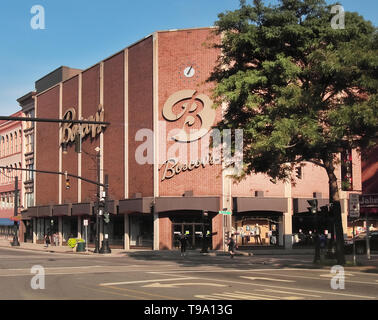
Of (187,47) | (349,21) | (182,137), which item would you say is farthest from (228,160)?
(187,47)

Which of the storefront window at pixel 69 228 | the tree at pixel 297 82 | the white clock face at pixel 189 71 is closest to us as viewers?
the tree at pixel 297 82

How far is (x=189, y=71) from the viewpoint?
147 feet

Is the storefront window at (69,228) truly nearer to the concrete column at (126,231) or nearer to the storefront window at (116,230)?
the storefront window at (116,230)

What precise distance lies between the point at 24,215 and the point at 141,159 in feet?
94.5

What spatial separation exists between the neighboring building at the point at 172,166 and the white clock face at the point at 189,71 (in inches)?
2.3

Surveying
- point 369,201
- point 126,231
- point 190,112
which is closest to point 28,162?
point 126,231

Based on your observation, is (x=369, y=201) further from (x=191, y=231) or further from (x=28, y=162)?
(x=28, y=162)

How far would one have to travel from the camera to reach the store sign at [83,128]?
5250 centimetres

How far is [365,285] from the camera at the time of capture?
1716cm

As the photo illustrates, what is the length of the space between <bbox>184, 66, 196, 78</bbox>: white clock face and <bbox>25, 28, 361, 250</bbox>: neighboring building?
2.3 inches

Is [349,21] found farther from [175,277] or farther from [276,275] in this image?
[175,277]

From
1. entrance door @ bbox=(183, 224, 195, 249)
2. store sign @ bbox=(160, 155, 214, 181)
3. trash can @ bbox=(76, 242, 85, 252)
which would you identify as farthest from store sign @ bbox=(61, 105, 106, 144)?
entrance door @ bbox=(183, 224, 195, 249)

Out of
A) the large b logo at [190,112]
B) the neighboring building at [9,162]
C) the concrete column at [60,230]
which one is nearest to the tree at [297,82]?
the large b logo at [190,112]

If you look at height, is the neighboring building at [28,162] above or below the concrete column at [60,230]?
above
